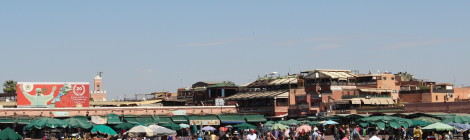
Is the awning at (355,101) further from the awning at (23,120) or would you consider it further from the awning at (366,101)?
the awning at (23,120)

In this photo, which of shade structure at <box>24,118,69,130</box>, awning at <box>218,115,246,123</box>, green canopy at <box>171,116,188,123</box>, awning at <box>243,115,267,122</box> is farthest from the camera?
awning at <box>243,115,267,122</box>

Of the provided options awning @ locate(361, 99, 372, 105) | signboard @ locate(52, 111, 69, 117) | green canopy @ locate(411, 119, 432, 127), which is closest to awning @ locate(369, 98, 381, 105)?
awning @ locate(361, 99, 372, 105)

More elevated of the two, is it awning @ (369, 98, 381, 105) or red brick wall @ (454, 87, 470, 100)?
red brick wall @ (454, 87, 470, 100)

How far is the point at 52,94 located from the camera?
7144 cm

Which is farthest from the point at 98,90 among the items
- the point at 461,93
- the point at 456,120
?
the point at 456,120

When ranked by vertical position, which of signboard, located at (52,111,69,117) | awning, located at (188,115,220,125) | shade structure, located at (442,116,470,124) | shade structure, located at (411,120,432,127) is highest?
signboard, located at (52,111,69,117)

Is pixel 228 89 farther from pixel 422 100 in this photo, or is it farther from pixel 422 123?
pixel 422 123

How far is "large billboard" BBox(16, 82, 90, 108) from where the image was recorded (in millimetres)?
70438

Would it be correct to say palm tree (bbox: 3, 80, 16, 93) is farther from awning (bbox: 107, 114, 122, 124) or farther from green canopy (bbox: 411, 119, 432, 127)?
green canopy (bbox: 411, 119, 432, 127)

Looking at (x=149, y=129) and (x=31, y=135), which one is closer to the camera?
(x=149, y=129)

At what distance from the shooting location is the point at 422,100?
241 ft

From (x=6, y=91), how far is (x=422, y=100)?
2085 inches

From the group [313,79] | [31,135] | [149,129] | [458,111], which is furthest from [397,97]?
[149,129]

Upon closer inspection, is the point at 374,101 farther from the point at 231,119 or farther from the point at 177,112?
the point at 177,112
